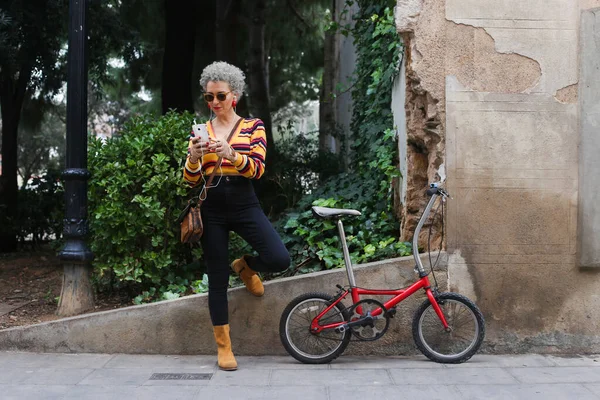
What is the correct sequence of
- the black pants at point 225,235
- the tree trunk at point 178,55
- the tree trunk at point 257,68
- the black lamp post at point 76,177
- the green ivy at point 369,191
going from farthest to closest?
the tree trunk at point 257,68 < the tree trunk at point 178,55 < the green ivy at point 369,191 < the black lamp post at point 76,177 < the black pants at point 225,235

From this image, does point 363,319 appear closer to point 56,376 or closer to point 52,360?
point 56,376

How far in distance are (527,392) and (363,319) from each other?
1.19 metres

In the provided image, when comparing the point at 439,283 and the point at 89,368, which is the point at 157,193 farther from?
the point at 439,283

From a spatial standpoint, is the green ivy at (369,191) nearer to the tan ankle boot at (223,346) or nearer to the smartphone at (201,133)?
the tan ankle boot at (223,346)

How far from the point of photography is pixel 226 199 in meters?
4.93

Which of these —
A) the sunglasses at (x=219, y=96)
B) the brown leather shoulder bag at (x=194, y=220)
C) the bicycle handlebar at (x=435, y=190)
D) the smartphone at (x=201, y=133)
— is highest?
the sunglasses at (x=219, y=96)

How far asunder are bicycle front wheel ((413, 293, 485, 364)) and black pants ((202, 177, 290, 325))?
1.07 m

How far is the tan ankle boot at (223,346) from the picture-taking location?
5.01 m

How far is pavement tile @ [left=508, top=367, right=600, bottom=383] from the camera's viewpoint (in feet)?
15.3

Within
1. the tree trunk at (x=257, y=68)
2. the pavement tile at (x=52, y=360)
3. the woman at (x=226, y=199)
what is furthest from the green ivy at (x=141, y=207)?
the tree trunk at (x=257, y=68)

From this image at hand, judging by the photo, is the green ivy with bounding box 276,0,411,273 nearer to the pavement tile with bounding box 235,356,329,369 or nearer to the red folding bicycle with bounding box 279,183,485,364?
the red folding bicycle with bounding box 279,183,485,364

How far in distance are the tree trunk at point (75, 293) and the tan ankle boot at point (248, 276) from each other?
1.35 m

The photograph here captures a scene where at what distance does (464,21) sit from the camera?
5402 mm

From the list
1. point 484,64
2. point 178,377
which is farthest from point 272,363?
point 484,64
